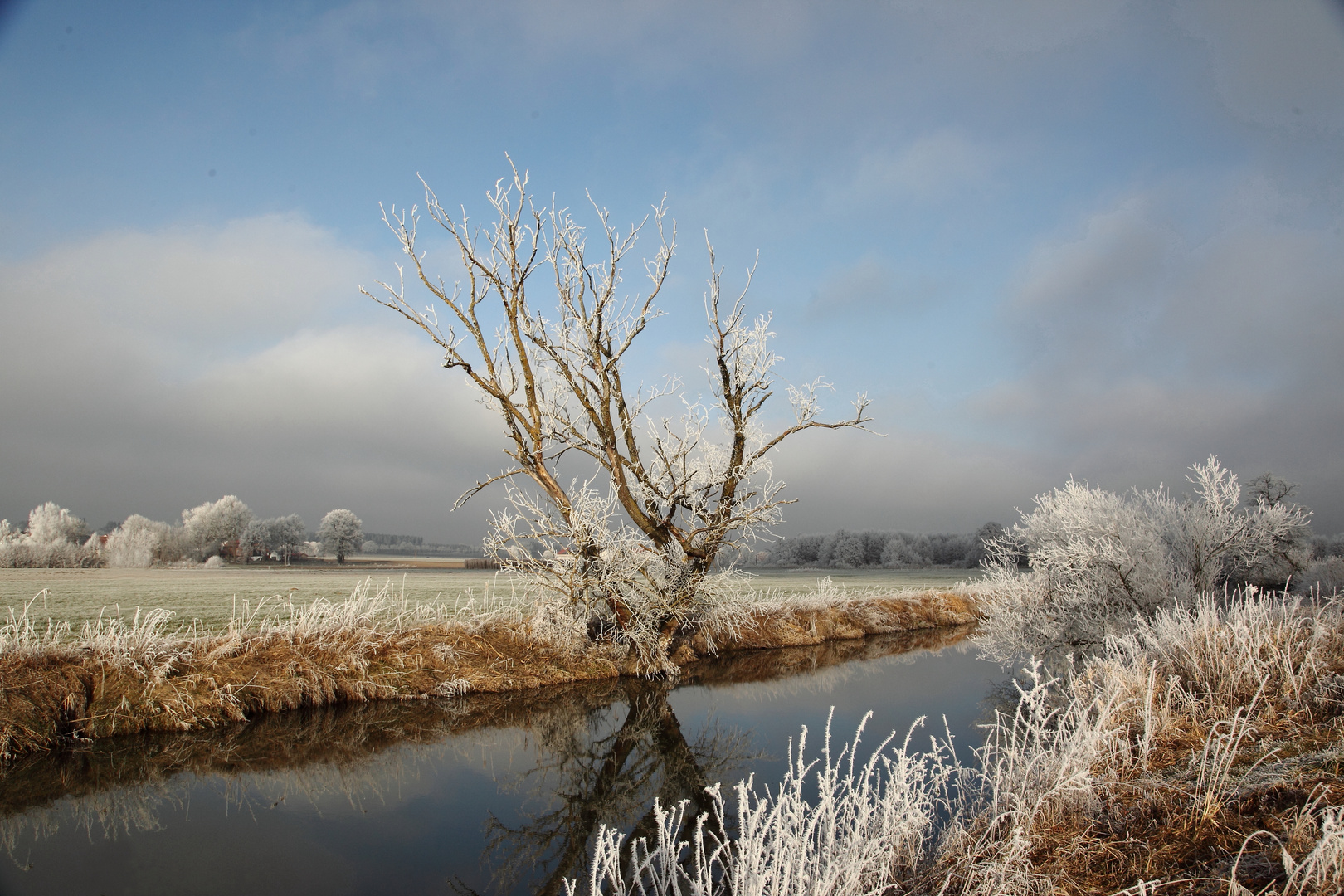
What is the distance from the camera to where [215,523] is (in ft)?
219

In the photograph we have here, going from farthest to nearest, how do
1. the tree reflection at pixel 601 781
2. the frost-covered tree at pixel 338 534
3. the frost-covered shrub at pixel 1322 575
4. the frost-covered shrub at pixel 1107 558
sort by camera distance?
the frost-covered tree at pixel 338 534 → the frost-covered shrub at pixel 1322 575 → the frost-covered shrub at pixel 1107 558 → the tree reflection at pixel 601 781

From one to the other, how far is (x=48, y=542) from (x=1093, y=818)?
2562 inches

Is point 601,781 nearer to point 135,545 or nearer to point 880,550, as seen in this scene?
point 135,545

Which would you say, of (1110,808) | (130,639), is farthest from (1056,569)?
(130,639)

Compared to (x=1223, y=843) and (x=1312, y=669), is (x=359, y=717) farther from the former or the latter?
(x=1312, y=669)

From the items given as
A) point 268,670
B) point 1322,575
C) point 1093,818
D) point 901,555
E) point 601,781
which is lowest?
point 901,555

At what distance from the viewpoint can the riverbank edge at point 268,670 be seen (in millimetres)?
7500

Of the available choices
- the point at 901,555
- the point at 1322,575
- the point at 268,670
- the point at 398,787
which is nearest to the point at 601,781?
the point at 398,787

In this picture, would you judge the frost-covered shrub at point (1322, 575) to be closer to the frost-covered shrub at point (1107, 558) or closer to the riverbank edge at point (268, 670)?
the frost-covered shrub at point (1107, 558)

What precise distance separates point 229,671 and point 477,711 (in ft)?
11.4

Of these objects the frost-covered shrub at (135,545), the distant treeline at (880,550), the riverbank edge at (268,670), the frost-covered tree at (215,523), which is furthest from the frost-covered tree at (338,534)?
the riverbank edge at (268,670)

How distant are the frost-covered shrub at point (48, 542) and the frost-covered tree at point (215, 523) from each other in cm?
824

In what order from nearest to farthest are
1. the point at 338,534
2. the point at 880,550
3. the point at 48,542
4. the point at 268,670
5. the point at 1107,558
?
the point at 268,670
the point at 1107,558
the point at 48,542
the point at 338,534
the point at 880,550

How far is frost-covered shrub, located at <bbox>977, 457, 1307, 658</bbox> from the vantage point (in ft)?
38.0
